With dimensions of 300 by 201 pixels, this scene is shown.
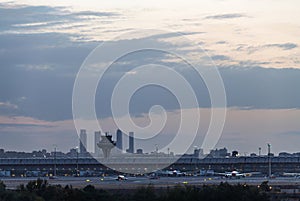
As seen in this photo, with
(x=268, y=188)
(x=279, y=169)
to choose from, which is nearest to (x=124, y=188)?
(x=268, y=188)

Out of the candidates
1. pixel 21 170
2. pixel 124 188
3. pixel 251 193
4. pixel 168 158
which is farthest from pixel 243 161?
pixel 251 193

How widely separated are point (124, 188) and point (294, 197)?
17292 millimetres

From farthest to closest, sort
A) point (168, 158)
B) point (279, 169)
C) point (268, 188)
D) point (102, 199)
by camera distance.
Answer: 1. point (168, 158)
2. point (279, 169)
3. point (268, 188)
4. point (102, 199)

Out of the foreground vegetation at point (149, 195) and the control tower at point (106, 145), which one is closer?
the foreground vegetation at point (149, 195)

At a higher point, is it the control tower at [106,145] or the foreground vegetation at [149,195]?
the control tower at [106,145]

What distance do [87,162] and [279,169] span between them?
3548 cm

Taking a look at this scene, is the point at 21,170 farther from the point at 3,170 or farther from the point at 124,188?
the point at 124,188

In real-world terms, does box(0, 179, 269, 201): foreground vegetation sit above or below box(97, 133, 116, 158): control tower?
below

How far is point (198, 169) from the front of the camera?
16950 centimetres

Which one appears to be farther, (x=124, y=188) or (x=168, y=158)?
(x=168, y=158)

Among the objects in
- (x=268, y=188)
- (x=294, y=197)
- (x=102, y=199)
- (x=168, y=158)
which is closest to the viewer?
(x=102, y=199)

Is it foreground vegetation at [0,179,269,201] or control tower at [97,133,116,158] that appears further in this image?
control tower at [97,133,116,158]

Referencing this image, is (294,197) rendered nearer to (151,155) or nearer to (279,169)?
(279,169)

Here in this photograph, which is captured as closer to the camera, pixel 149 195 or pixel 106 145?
pixel 149 195
